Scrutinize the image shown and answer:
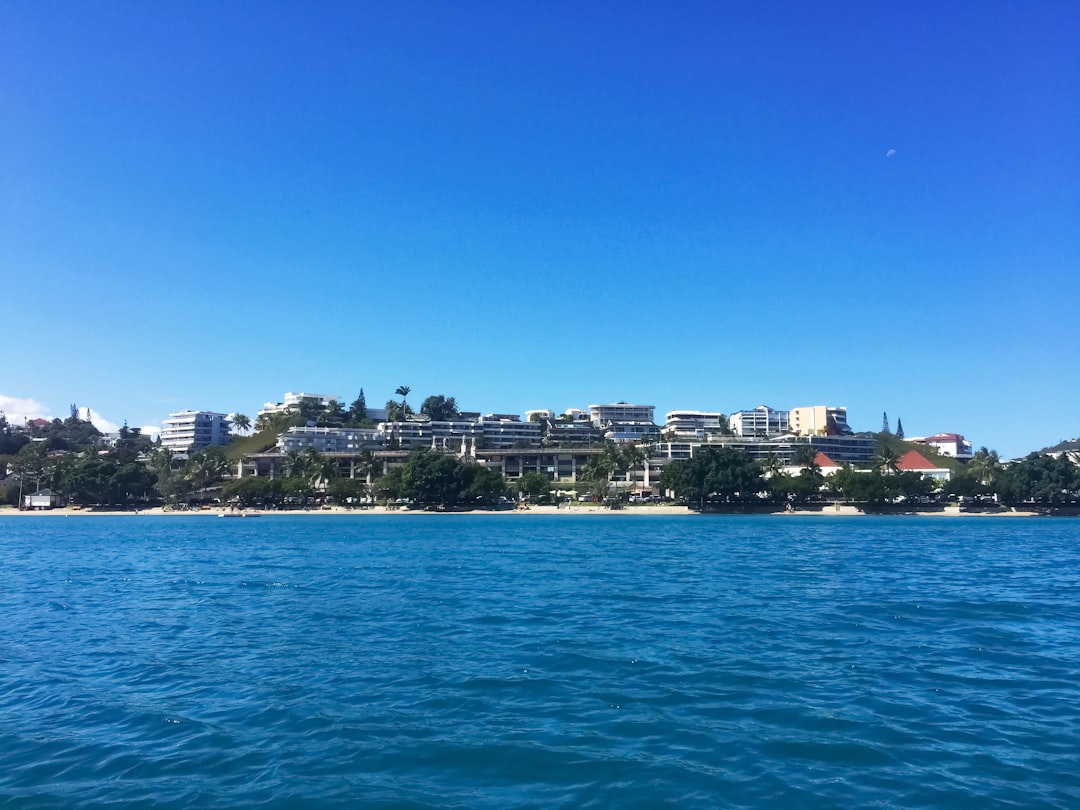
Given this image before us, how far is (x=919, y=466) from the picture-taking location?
163m

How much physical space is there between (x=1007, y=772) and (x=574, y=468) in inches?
6758

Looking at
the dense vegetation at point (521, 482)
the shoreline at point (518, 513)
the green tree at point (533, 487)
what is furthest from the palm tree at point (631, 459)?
the shoreline at point (518, 513)

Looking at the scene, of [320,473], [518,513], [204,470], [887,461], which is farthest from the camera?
[204,470]

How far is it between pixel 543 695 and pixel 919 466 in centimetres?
16855

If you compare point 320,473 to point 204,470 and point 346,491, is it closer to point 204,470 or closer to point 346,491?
point 346,491

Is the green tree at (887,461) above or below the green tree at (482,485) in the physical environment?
above

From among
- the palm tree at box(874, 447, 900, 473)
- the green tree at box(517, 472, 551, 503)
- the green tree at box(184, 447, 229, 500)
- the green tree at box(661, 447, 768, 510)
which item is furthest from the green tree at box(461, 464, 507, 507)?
the palm tree at box(874, 447, 900, 473)

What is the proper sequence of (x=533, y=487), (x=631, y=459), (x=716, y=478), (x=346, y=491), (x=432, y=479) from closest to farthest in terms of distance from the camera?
(x=716, y=478) → (x=432, y=479) → (x=346, y=491) → (x=533, y=487) → (x=631, y=459)

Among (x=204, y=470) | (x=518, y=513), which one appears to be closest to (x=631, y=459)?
(x=518, y=513)

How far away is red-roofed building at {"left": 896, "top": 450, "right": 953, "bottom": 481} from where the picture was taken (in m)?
153

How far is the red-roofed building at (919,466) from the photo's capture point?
15312cm

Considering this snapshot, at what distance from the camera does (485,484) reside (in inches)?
5320

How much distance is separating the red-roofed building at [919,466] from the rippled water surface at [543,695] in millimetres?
134412

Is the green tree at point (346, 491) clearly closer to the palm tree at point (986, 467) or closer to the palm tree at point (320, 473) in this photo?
the palm tree at point (320, 473)
